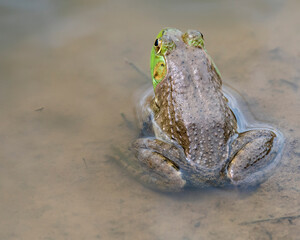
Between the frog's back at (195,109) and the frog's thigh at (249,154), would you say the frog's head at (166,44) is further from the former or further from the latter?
the frog's thigh at (249,154)

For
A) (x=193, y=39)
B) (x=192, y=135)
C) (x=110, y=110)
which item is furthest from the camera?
(x=110, y=110)

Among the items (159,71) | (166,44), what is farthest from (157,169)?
(166,44)

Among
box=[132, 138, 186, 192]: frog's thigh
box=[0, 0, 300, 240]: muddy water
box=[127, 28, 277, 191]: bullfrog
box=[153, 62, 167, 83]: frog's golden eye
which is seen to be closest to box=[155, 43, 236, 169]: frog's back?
box=[127, 28, 277, 191]: bullfrog

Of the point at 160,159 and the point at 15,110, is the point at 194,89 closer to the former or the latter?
the point at 160,159

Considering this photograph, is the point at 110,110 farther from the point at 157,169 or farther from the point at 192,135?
the point at 192,135

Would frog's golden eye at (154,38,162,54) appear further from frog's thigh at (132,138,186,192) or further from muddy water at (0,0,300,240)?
frog's thigh at (132,138,186,192)

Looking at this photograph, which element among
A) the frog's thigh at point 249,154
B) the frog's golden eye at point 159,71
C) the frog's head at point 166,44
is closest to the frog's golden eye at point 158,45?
the frog's head at point 166,44
